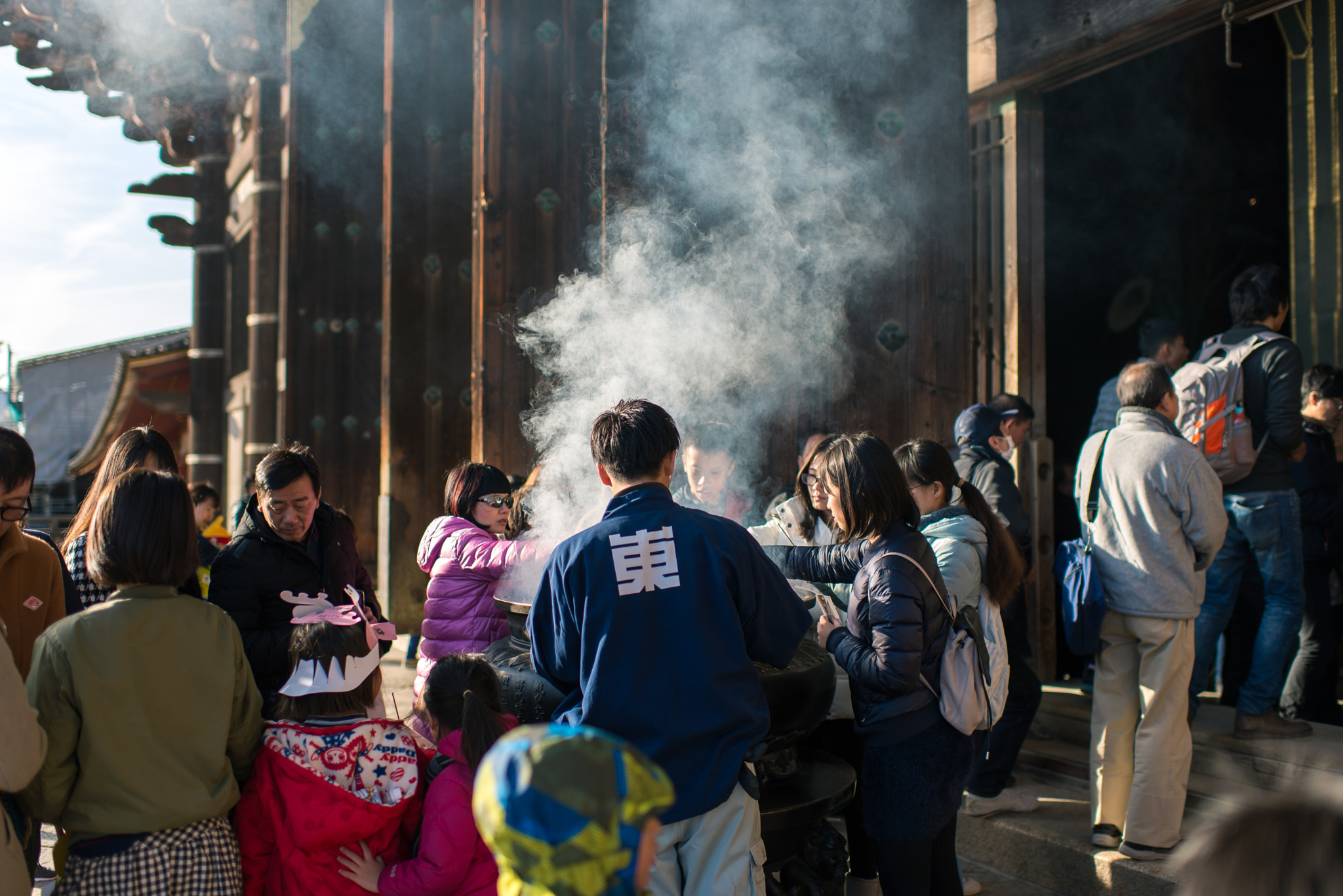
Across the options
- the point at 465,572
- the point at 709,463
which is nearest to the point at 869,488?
the point at 709,463

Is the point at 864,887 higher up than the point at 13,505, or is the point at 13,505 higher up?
the point at 13,505

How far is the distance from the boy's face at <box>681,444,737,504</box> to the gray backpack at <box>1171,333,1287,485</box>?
2044 mm

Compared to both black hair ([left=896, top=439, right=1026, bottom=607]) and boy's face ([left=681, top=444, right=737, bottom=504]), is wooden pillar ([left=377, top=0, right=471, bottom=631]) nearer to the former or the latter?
boy's face ([left=681, top=444, right=737, bottom=504])

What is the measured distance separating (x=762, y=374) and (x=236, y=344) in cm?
852

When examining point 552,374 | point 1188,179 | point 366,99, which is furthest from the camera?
point 366,99

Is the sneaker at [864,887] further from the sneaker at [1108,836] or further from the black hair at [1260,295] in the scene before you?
the black hair at [1260,295]

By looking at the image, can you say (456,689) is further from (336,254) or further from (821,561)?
(336,254)

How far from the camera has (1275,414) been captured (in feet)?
13.3

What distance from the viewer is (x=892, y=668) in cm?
257

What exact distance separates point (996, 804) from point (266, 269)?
329 inches

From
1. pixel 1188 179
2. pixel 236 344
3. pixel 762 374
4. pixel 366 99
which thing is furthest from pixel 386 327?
pixel 1188 179

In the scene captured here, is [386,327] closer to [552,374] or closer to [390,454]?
[390,454]

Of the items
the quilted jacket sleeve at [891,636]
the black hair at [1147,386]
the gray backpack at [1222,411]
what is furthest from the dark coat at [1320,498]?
the quilted jacket sleeve at [891,636]

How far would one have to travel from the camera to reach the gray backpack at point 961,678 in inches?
106
